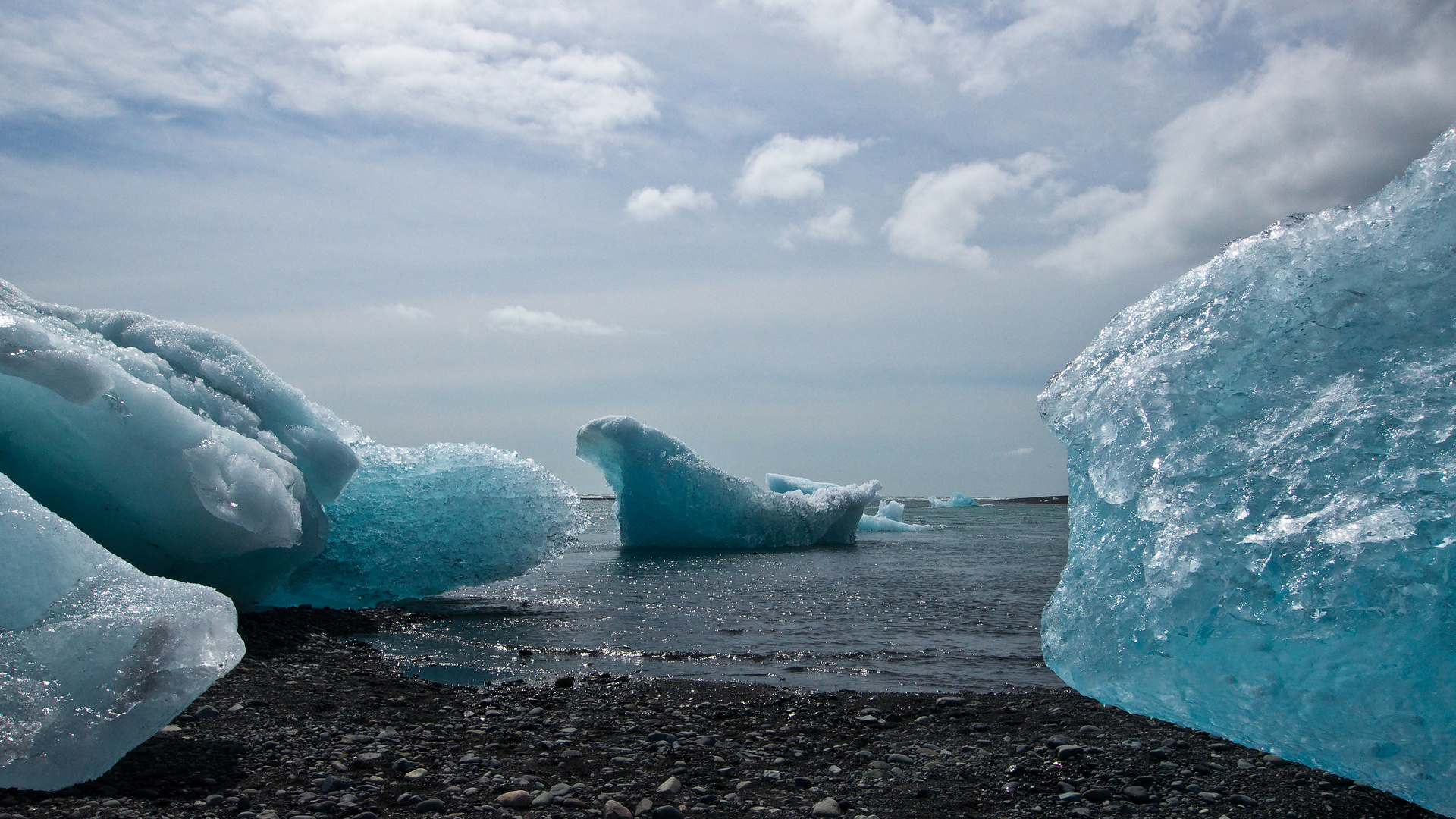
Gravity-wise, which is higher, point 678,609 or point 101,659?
point 101,659

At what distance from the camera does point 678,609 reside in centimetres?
909

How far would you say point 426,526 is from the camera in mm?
8648

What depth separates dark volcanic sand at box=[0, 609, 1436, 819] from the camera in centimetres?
313

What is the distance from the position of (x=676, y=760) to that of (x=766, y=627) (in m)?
4.22

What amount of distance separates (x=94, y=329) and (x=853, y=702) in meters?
6.66

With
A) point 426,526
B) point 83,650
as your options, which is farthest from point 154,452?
point 426,526

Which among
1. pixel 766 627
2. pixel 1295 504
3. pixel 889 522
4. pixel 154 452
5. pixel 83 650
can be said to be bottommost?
pixel 766 627

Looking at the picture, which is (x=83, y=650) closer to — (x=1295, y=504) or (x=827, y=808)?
(x=827, y=808)

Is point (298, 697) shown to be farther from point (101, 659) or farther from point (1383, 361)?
point (1383, 361)

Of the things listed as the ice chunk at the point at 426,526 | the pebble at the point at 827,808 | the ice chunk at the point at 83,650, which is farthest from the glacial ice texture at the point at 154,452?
the pebble at the point at 827,808

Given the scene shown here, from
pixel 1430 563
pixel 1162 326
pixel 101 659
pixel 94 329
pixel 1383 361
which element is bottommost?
pixel 101 659

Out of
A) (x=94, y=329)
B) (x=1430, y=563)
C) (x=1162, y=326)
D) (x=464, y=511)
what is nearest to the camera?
(x=1430, y=563)

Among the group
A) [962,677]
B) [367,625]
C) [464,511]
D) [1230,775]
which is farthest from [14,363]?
[1230,775]

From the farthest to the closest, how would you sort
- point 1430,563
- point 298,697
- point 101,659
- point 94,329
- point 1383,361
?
point 94,329 < point 298,697 < point 101,659 < point 1383,361 < point 1430,563
